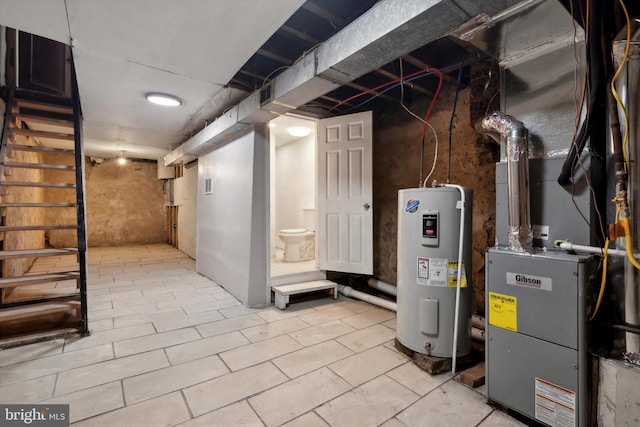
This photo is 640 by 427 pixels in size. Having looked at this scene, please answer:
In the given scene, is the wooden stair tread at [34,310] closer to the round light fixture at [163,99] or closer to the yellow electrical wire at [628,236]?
the round light fixture at [163,99]

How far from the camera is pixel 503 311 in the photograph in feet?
5.44

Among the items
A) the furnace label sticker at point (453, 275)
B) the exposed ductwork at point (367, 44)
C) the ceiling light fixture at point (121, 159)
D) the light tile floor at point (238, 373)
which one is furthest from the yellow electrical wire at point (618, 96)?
the ceiling light fixture at point (121, 159)

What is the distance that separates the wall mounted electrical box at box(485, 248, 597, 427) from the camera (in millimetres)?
1412

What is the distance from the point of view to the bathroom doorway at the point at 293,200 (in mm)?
3949

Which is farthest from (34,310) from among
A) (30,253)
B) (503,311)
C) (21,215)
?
(503,311)

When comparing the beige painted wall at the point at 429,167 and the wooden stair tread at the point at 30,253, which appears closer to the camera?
the wooden stair tread at the point at 30,253

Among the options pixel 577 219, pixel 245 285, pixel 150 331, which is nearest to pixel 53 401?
pixel 150 331

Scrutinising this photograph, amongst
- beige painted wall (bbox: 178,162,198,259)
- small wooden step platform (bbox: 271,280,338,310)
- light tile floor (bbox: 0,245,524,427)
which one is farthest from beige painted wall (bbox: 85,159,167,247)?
small wooden step platform (bbox: 271,280,338,310)

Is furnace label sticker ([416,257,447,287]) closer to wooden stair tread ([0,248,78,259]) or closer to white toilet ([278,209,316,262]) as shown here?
white toilet ([278,209,316,262])

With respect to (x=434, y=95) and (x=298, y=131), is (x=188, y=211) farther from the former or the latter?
(x=434, y=95)

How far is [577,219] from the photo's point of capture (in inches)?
63.3

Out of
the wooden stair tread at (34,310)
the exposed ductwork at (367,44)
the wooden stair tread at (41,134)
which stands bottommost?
the wooden stair tread at (34,310)

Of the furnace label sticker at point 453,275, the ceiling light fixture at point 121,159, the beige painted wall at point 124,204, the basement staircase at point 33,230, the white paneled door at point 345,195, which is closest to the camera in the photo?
the furnace label sticker at point 453,275

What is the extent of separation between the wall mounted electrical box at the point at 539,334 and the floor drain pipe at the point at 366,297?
4.90 feet
